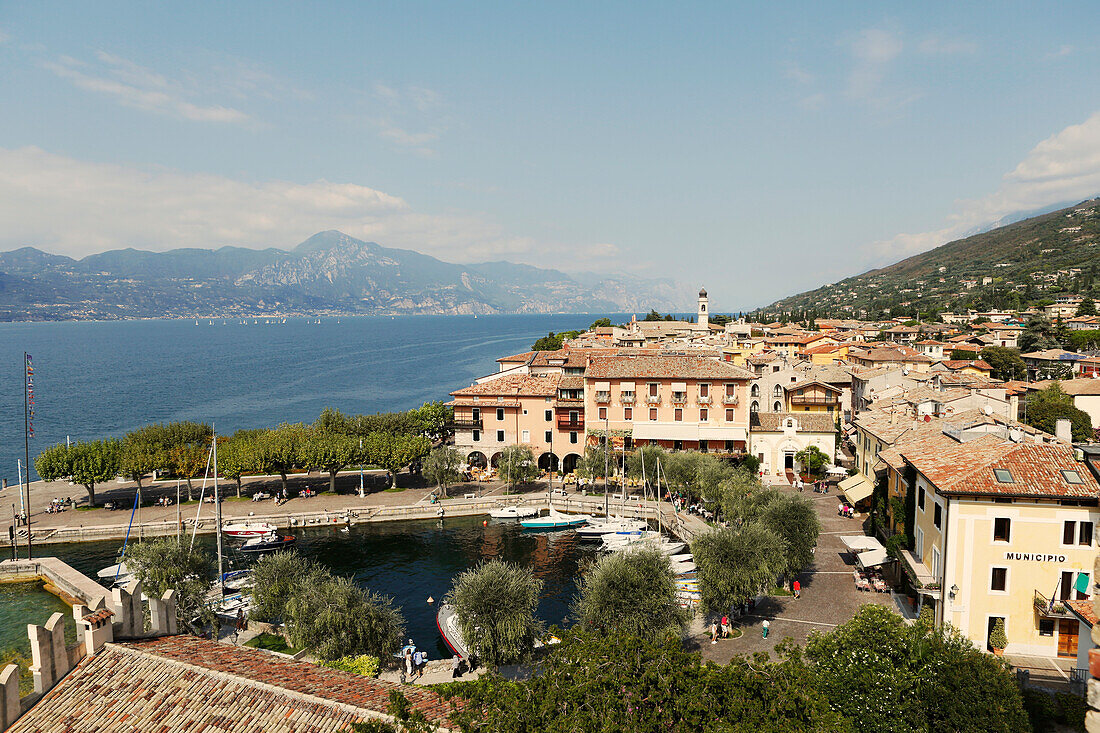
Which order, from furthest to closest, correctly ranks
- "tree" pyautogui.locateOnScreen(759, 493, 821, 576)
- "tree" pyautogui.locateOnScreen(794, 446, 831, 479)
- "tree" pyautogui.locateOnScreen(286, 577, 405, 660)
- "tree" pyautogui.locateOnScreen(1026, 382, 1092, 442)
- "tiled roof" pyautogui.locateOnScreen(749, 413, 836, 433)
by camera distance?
"tree" pyautogui.locateOnScreen(1026, 382, 1092, 442) < "tiled roof" pyautogui.locateOnScreen(749, 413, 836, 433) < "tree" pyautogui.locateOnScreen(794, 446, 831, 479) < "tree" pyautogui.locateOnScreen(759, 493, 821, 576) < "tree" pyautogui.locateOnScreen(286, 577, 405, 660)

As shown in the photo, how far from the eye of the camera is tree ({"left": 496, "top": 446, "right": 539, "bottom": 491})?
5278 centimetres

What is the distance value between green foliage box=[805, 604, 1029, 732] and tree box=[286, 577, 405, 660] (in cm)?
1711

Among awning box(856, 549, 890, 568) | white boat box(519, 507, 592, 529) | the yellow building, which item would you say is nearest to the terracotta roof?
white boat box(519, 507, 592, 529)

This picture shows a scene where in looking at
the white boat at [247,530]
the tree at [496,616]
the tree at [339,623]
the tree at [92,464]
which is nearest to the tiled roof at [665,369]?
the white boat at [247,530]

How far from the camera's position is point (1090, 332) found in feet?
344

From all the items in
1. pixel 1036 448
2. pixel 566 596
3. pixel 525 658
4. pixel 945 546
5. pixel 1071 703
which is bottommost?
pixel 566 596

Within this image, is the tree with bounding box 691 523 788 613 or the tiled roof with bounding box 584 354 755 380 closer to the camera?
the tree with bounding box 691 523 788 613

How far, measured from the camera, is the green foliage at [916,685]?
14508 millimetres

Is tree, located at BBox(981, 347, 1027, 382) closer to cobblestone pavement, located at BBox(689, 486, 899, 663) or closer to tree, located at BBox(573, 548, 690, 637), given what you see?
cobblestone pavement, located at BBox(689, 486, 899, 663)

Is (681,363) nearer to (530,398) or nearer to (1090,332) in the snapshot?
(530,398)

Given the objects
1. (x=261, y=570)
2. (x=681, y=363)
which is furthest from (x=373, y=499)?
(x=681, y=363)

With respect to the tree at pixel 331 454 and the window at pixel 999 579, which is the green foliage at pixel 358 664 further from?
the tree at pixel 331 454

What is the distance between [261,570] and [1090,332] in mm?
131174

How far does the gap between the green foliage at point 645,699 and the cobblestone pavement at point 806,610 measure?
1474 centimetres
